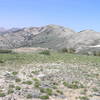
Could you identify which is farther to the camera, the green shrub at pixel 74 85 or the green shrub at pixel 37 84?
the green shrub at pixel 74 85

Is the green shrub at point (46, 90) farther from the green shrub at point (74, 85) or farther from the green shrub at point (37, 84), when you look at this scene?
the green shrub at point (74, 85)

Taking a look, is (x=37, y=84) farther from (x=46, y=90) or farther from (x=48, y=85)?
(x=46, y=90)

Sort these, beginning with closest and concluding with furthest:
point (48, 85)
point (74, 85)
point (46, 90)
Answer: point (46, 90) → point (48, 85) → point (74, 85)

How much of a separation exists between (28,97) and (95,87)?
257 inches

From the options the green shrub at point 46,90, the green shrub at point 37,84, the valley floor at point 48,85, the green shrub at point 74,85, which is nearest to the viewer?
the valley floor at point 48,85

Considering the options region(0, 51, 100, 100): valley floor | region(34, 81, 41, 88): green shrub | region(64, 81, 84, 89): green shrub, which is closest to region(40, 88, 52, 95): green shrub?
region(0, 51, 100, 100): valley floor

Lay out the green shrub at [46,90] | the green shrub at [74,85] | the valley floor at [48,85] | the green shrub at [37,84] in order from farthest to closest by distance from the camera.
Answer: the green shrub at [74,85], the green shrub at [37,84], the green shrub at [46,90], the valley floor at [48,85]

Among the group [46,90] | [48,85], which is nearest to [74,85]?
[48,85]

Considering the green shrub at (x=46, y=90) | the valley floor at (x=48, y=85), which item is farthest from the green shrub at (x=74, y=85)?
the green shrub at (x=46, y=90)

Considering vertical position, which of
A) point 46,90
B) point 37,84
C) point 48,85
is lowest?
point 46,90

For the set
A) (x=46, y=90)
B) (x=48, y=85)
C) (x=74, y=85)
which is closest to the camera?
(x=46, y=90)

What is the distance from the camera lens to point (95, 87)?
64.1ft

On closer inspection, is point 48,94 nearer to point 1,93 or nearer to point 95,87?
point 1,93

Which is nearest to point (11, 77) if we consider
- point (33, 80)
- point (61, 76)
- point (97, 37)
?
point (33, 80)
